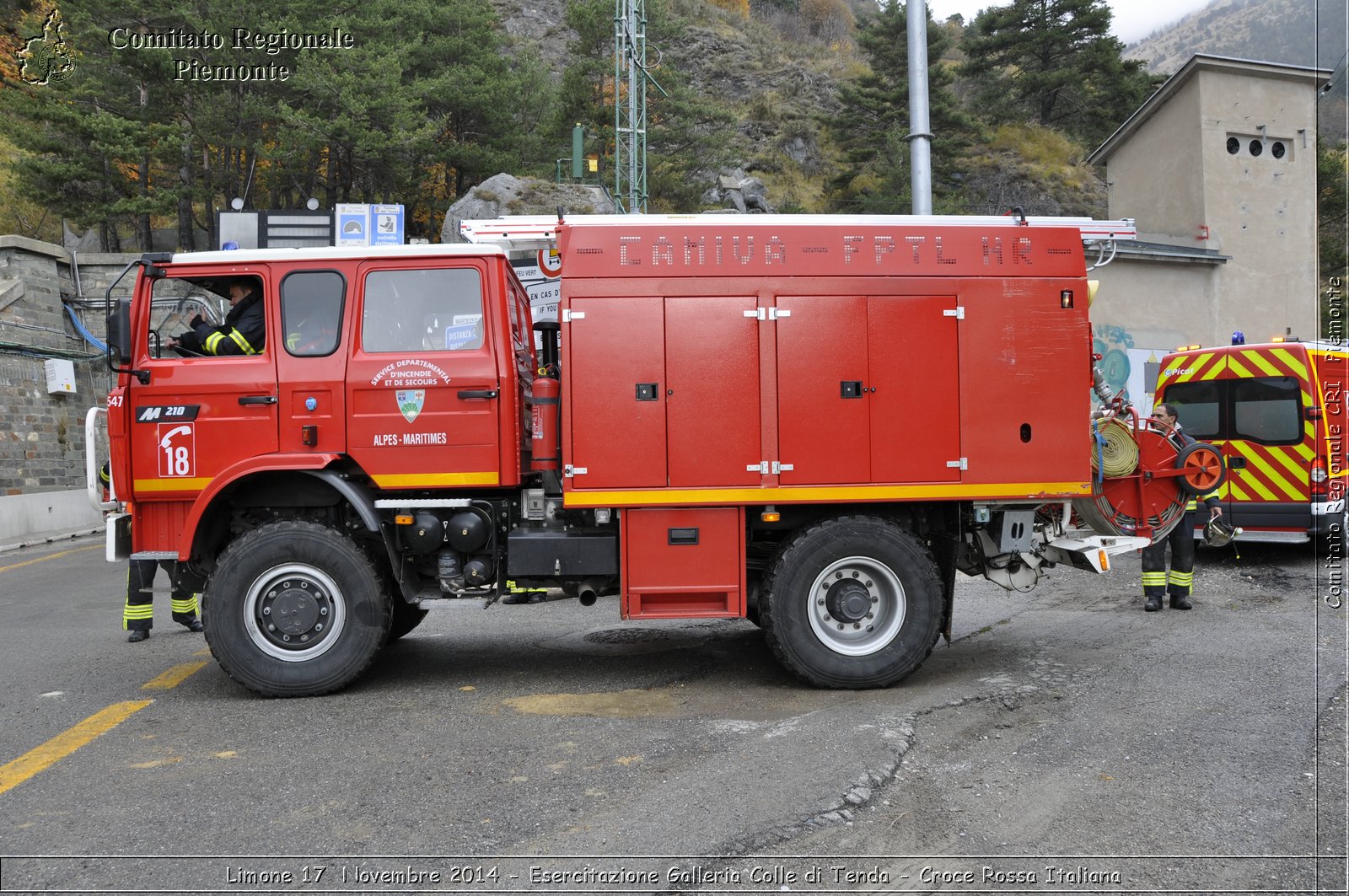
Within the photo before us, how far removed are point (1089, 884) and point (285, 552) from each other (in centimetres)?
460

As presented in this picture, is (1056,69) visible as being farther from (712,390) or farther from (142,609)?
(142,609)

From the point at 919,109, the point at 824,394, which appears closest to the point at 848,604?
the point at 824,394

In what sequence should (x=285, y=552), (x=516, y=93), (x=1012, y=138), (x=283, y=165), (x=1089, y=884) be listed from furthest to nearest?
1. (x=1012, y=138)
2. (x=516, y=93)
3. (x=283, y=165)
4. (x=285, y=552)
5. (x=1089, y=884)

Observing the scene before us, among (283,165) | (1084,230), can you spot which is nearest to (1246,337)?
(1084,230)

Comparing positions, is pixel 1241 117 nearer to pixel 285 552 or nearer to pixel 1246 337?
pixel 1246 337

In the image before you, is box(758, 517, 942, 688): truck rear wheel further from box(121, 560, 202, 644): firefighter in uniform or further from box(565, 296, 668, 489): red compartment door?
box(121, 560, 202, 644): firefighter in uniform

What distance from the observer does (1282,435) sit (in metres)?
10.7

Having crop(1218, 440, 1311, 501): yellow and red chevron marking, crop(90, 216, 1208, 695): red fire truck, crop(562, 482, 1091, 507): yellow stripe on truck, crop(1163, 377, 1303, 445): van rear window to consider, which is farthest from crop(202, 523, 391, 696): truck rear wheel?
crop(1163, 377, 1303, 445): van rear window

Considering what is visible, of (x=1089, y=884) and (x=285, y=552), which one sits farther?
(x=285, y=552)

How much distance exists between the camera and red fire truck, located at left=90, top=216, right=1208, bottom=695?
5734 mm

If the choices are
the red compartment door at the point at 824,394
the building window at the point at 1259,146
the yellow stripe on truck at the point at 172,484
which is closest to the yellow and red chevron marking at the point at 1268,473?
the red compartment door at the point at 824,394

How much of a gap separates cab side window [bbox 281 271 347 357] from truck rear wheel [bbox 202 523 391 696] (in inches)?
44.3

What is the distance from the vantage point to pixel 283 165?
98.4ft

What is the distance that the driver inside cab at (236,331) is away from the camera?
5.91 metres
